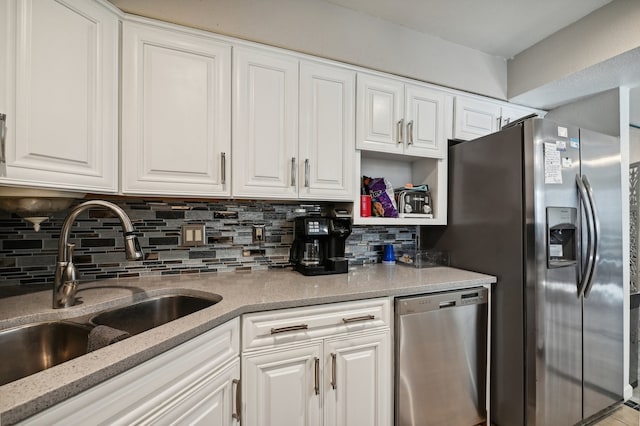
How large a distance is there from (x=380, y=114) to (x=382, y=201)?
582 millimetres

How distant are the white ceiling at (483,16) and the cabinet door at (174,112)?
2.99 feet

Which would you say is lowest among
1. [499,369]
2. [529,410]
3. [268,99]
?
[529,410]

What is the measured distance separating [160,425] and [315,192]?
122 centimetres

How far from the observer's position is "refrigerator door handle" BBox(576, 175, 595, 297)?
5.43 feet

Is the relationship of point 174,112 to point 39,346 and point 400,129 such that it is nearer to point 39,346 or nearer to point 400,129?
point 39,346

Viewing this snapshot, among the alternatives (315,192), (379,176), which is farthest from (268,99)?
(379,176)

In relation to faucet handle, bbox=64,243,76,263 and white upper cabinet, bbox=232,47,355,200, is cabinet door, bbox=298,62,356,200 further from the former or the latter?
faucet handle, bbox=64,243,76,263

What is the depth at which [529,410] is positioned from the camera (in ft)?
5.03

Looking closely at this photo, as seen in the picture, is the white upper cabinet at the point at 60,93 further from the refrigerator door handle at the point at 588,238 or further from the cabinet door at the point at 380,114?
the refrigerator door handle at the point at 588,238

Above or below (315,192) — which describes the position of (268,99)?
above

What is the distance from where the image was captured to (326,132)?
1720 millimetres

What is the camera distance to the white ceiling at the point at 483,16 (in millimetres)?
1722

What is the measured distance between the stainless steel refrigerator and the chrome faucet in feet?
6.16

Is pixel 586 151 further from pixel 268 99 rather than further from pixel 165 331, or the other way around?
pixel 165 331
